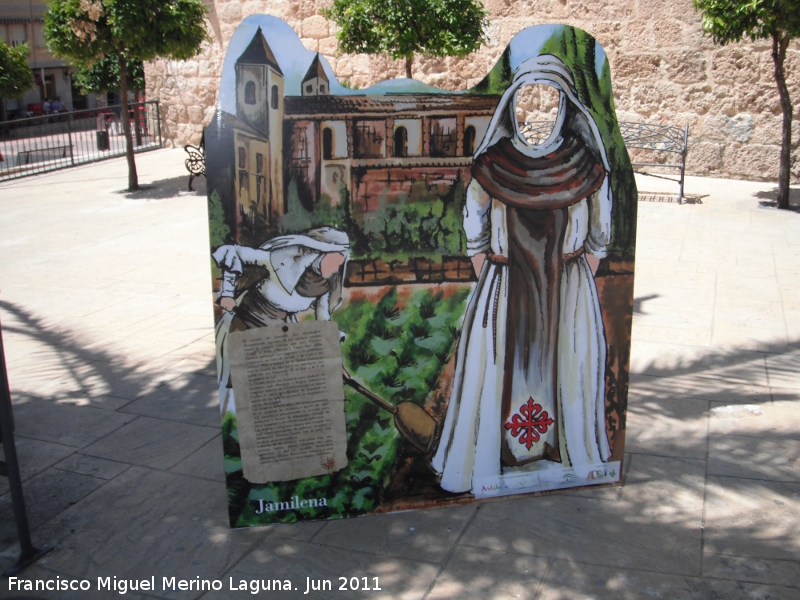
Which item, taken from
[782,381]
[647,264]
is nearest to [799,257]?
[647,264]

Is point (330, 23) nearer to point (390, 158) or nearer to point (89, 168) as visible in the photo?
point (89, 168)

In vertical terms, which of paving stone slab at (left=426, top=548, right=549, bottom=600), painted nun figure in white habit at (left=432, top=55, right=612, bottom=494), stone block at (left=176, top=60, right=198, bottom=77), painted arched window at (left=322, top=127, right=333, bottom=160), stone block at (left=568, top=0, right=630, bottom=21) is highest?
stone block at (left=568, top=0, right=630, bottom=21)

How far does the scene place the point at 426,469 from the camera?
399 cm

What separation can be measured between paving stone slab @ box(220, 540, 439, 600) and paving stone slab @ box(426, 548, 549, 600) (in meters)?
0.07

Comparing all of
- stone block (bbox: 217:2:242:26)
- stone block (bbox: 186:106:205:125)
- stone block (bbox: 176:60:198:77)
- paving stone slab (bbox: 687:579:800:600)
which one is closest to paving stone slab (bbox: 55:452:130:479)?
paving stone slab (bbox: 687:579:800:600)

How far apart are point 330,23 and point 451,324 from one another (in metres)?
13.5

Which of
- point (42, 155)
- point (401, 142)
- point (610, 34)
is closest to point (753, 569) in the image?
point (401, 142)

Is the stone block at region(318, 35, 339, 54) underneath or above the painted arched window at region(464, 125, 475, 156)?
above

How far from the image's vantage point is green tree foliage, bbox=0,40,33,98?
18297 mm

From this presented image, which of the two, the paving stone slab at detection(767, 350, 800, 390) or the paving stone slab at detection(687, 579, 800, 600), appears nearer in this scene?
the paving stone slab at detection(687, 579, 800, 600)

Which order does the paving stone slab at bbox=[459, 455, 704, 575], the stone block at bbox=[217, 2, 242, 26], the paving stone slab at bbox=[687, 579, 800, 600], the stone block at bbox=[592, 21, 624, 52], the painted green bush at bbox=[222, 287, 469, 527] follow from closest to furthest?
1. the paving stone slab at bbox=[687, 579, 800, 600]
2. the paving stone slab at bbox=[459, 455, 704, 575]
3. the painted green bush at bbox=[222, 287, 469, 527]
4. the stone block at bbox=[592, 21, 624, 52]
5. the stone block at bbox=[217, 2, 242, 26]

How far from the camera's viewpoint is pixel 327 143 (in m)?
3.50

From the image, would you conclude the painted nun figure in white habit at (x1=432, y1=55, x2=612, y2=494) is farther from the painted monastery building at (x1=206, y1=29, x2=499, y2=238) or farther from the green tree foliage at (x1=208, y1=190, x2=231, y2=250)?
the green tree foliage at (x1=208, y1=190, x2=231, y2=250)

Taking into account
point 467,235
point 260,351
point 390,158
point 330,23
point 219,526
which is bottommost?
point 219,526
